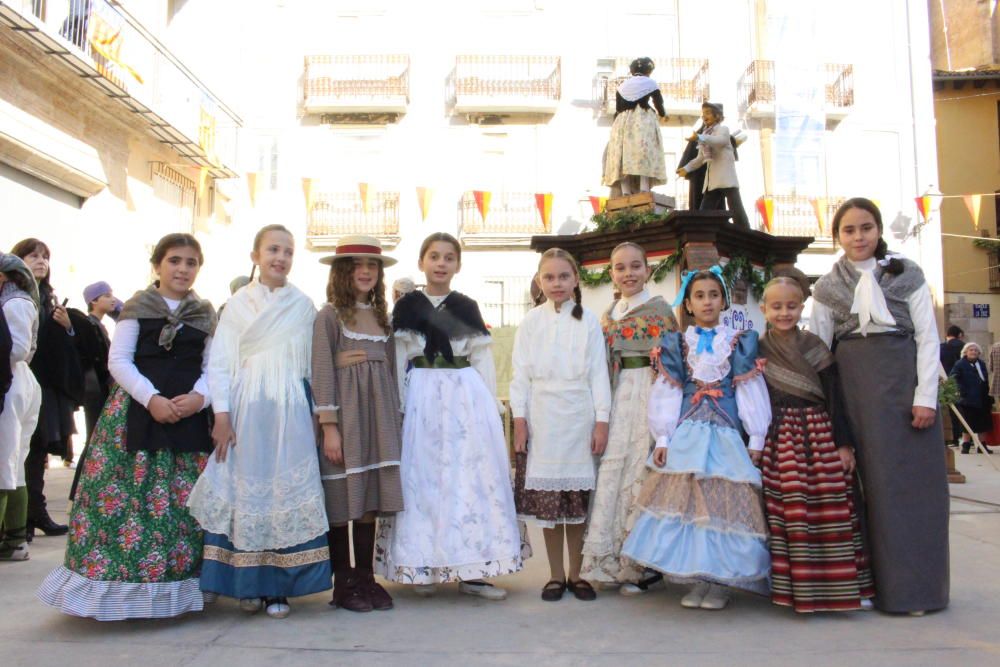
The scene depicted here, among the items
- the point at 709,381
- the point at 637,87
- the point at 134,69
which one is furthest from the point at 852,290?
the point at 134,69

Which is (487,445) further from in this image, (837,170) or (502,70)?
(837,170)

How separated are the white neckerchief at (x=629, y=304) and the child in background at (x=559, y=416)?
0.18m

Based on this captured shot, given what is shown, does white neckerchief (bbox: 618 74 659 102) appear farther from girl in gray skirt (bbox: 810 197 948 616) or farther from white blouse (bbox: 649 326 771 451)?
white blouse (bbox: 649 326 771 451)

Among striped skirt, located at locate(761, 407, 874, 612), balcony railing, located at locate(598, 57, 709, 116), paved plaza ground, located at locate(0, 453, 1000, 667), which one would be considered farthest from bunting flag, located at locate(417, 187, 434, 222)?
striped skirt, located at locate(761, 407, 874, 612)

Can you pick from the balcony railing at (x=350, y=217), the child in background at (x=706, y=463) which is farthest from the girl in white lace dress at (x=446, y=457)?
the balcony railing at (x=350, y=217)

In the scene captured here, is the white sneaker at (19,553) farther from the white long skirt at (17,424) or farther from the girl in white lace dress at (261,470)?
the girl in white lace dress at (261,470)

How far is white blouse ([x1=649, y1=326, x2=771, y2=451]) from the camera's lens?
3822 mm

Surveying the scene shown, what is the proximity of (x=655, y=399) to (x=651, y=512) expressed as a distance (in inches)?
20.9

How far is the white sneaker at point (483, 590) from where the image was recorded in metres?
3.99

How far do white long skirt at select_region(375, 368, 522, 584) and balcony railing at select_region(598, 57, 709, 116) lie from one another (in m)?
15.3

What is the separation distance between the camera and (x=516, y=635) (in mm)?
3393

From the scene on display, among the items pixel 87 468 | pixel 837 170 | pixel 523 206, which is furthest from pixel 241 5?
pixel 87 468

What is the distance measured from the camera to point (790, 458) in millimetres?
3730

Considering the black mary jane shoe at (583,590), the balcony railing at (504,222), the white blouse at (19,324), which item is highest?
the balcony railing at (504,222)
